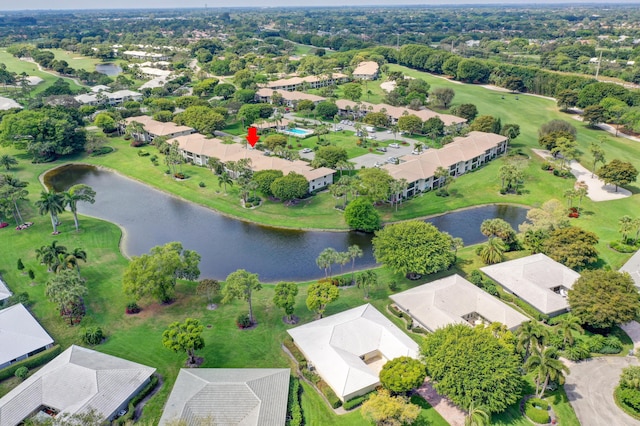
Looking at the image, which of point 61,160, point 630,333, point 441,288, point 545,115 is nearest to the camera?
point 630,333

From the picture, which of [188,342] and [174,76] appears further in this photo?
[174,76]

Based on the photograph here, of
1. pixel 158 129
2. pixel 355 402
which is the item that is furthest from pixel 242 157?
pixel 355 402

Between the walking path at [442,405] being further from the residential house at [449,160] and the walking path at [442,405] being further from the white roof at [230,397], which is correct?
the residential house at [449,160]

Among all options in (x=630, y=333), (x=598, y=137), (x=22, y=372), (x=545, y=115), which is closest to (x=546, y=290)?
(x=630, y=333)

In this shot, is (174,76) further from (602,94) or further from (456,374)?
(456,374)

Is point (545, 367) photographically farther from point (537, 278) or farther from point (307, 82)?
point (307, 82)

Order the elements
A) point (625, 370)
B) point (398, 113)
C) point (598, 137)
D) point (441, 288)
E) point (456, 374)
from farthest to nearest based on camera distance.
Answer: point (398, 113)
point (598, 137)
point (441, 288)
point (625, 370)
point (456, 374)

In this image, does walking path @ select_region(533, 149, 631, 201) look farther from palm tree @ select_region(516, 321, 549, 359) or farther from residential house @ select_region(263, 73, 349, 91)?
residential house @ select_region(263, 73, 349, 91)
